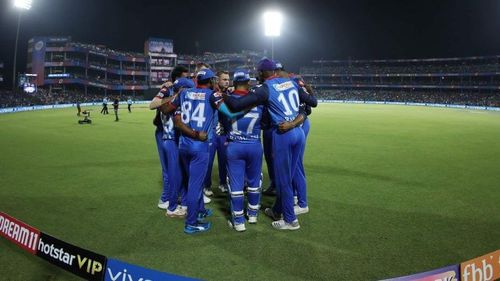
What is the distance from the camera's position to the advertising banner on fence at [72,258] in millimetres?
3688

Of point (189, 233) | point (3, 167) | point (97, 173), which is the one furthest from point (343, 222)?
point (3, 167)

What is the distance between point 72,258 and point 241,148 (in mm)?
2592

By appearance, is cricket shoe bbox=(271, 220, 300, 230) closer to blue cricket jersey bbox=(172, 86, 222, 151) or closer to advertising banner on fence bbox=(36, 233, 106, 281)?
blue cricket jersey bbox=(172, 86, 222, 151)

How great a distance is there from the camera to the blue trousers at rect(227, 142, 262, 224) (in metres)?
5.40

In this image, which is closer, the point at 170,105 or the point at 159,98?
the point at 170,105

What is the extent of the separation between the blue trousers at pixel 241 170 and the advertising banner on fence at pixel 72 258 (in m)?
2.33

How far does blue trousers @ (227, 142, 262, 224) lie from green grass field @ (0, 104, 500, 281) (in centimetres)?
49

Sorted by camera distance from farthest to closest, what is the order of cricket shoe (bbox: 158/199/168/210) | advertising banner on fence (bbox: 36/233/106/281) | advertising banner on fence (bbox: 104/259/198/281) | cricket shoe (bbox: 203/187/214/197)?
cricket shoe (bbox: 203/187/214/197) → cricket shoe (bbox: 158/199/168/210) → advertising banner on fence (bbox: 36/233/106/281) → advertising banner on fence (bbox: 104/259/198/281)

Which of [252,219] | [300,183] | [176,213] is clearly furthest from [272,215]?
[176,213]

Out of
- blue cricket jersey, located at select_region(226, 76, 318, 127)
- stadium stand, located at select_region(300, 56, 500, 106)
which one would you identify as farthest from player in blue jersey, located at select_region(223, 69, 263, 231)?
stadium stand, located at select_region(300, 56, 500, 106)

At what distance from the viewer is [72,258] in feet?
13.0

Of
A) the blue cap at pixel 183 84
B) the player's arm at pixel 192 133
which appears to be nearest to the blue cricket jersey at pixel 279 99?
the player's arm at pixel 192 133

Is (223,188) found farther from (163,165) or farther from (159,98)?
(159,98)

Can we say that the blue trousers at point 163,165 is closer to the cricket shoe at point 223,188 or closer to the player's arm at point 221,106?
the cricket shoe at point 223,188
